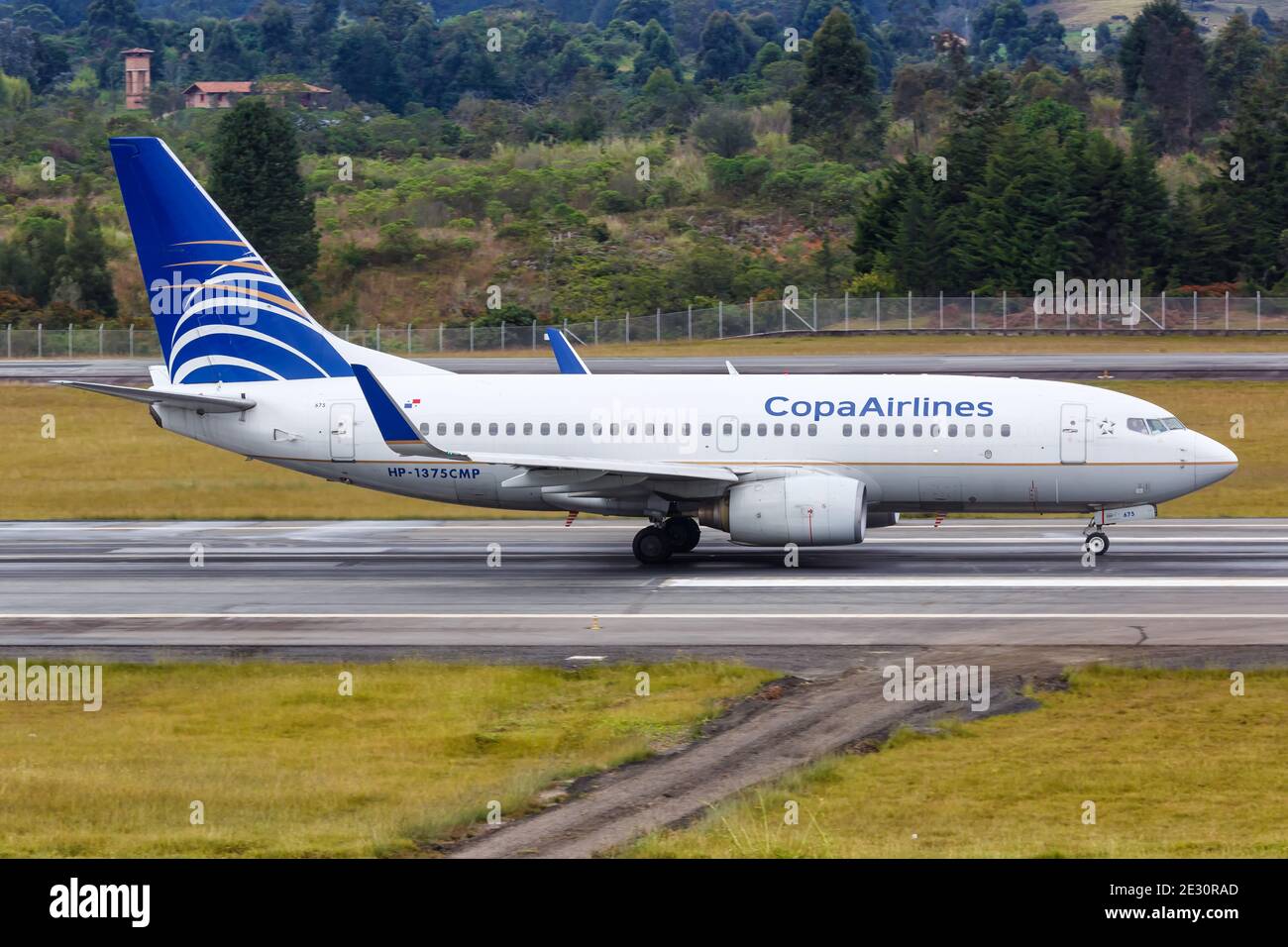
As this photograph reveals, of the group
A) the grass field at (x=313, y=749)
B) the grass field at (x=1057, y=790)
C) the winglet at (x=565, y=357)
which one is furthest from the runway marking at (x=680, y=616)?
the winglet at (x=565, y=357)

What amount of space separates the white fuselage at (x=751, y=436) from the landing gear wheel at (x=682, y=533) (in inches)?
28.8

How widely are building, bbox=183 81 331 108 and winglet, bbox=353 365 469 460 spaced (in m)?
125

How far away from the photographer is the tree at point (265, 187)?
93.1m

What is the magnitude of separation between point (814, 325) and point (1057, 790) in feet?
213

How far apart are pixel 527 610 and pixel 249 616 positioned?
4.96 meters

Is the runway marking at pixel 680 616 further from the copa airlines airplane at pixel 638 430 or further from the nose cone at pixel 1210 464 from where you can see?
the nose cone at pixel 1210 464

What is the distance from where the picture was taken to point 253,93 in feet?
523

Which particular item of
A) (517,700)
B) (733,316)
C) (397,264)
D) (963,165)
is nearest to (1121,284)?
(963,165)

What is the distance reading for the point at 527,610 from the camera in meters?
29.7

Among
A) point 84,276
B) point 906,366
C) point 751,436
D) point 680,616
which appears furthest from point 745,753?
point 84,276

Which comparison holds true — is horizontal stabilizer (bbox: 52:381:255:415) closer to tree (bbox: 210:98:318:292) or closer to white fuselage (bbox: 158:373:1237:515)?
white fuselage (bbox: 158:373:1237:515)

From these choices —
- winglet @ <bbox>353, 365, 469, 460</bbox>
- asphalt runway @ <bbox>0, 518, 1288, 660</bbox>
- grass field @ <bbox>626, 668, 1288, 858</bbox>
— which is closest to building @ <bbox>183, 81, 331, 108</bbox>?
asphalt runway @ <bbox>0, 518, 1288, 660</bbox>

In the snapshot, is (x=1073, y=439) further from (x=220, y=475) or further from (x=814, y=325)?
(x=814, y=325)
